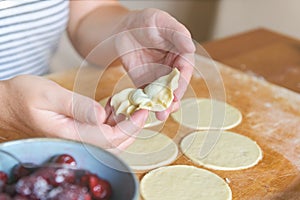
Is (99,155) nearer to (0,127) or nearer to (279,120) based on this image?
(0,127)

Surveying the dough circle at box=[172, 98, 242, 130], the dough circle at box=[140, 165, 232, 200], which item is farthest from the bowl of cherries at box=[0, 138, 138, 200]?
the dough circle at box=[172, 98, 242, 130]

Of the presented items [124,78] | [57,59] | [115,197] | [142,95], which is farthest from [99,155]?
[57,59]

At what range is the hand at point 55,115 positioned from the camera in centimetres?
72

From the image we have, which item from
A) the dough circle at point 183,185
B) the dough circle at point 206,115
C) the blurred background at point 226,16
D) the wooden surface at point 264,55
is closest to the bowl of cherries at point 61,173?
the dough circle at point 183,185

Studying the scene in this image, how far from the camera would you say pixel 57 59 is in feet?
6.71

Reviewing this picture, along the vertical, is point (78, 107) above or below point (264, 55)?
above

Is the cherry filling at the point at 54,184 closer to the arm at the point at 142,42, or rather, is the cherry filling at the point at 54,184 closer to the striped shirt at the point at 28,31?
the arm at the point at 142,42

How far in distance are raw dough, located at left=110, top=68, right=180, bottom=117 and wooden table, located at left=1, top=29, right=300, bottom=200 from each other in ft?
0.42

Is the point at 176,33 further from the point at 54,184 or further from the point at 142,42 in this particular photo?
the point at 54,184

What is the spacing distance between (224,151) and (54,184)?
1.37ft

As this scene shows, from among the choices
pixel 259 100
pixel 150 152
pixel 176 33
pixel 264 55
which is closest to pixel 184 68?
pixel 176 33

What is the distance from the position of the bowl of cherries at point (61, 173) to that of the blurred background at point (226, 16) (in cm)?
132

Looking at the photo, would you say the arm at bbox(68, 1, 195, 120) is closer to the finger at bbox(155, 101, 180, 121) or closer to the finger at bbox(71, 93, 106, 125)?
the finger at bbox(155, 101, 180, 121)

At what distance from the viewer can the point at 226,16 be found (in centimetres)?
212
